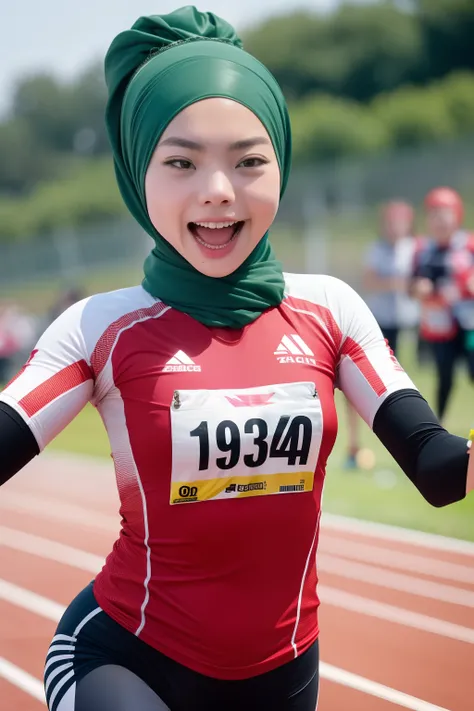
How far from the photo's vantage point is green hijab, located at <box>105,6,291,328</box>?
83.3 inches

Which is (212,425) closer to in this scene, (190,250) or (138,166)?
(190,250)

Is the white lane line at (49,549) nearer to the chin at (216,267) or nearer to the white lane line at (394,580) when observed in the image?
the white lane line at (394,580)

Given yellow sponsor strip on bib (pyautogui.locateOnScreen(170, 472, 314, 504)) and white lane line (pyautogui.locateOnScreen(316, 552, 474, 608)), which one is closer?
yellow sponsor strip on bib (pyautogui.locateOnScreen(170, 472, 314, 504))

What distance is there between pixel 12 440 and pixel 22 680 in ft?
8.30

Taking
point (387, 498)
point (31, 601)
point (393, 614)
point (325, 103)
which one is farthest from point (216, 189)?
point (325, 103)

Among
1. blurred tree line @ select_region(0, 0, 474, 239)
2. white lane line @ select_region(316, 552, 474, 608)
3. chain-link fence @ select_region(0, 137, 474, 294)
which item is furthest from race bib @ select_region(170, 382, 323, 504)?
blurred tree line @ select_region(0, 0, 474, 239)

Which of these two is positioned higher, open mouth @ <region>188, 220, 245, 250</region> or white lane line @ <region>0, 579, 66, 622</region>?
open mouth @ <region>188, 220, 245, 250</region>

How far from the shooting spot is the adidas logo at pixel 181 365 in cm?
210

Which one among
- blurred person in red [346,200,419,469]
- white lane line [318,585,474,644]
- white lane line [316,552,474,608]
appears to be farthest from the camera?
blurred person in red [346,200,419,469]

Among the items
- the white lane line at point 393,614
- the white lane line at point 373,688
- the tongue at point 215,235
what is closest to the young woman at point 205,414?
the tongue at point 215,235

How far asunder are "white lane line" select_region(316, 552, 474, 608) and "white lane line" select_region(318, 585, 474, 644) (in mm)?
209

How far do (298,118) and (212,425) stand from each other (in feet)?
127

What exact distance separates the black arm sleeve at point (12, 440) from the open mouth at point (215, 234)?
1.84ft

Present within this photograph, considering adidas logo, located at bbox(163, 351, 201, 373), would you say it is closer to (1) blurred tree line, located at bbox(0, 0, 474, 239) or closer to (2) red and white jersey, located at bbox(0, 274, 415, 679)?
(2) red and white jersey, located at bbox(0, 274, 415, 679)
